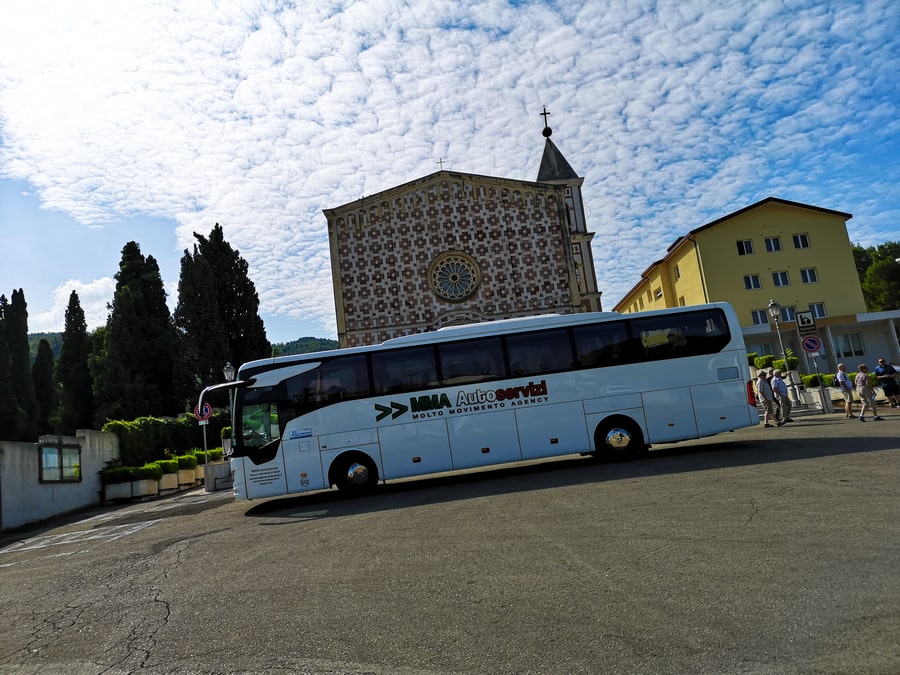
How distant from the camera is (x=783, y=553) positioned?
5641 mm

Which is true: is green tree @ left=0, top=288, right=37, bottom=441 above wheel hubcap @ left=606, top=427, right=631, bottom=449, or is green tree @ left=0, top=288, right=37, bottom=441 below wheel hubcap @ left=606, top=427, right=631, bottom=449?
above

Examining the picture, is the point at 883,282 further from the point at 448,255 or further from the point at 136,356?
the point at 136,356

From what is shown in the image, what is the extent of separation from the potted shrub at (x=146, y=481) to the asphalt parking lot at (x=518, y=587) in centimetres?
1090

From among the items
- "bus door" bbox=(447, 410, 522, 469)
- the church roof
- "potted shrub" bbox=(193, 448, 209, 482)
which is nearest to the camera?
"bus door" bbox=(447, 410, 522, 469)

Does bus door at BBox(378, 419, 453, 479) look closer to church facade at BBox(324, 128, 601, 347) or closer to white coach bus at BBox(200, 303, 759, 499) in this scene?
white coach bus at BBox(200, 303, 759, 499)

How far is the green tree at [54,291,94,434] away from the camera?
4569 centimetres

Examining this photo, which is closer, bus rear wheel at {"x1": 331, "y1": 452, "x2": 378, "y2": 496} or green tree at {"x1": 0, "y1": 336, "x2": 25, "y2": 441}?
bus rear wheel at {"x1": 331, "y1": 452, "x2": 378, "y2": 496}

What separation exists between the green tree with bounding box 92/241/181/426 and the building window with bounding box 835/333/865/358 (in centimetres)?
4326

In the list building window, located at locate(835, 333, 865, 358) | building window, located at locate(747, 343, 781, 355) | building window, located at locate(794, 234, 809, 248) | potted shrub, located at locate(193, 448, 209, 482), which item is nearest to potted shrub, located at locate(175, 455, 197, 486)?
potted shrub, located at locate(193, 448, 209, 482)

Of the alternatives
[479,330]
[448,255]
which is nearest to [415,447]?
[479,330]

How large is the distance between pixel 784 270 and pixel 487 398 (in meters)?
35.7

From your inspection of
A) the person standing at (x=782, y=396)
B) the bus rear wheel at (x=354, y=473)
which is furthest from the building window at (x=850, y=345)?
the bus rear wheel at (x=354, y=473)

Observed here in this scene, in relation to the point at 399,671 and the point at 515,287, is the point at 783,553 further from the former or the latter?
the point at 515,287

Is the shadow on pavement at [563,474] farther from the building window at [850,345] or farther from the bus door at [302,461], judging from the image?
the building window at [850,345]
